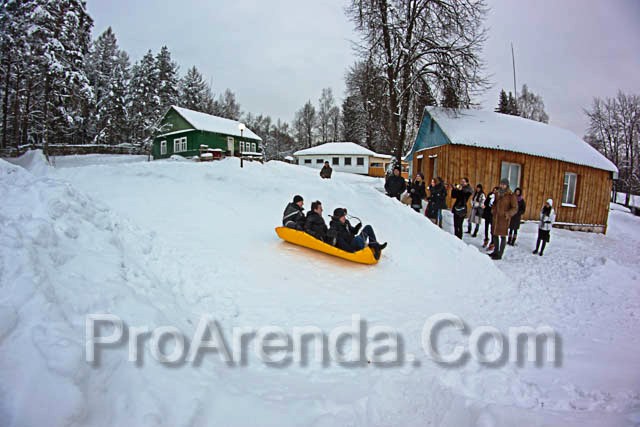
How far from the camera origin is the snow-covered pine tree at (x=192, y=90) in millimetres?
42281

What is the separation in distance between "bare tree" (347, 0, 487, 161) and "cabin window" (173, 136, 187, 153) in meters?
20.9

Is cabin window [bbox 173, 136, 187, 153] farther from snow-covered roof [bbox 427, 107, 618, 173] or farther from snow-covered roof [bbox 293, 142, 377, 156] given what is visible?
snow-covered roof [bbox 427, 107, 618, 173]

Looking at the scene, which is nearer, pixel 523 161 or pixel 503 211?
pixel 503 211

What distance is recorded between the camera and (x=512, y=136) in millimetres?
15445

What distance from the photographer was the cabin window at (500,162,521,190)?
1487 centimetres

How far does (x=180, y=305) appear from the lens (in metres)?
4.18

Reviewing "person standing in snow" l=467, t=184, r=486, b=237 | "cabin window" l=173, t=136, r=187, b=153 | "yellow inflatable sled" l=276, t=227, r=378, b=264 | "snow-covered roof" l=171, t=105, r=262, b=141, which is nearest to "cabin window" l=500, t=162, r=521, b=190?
"person standing in snow" l=467, t=184, r=486, b=237

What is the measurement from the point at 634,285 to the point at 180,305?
359 inches

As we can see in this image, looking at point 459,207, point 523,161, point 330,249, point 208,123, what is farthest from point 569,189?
point 208,123

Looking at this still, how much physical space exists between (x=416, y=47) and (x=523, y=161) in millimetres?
7279

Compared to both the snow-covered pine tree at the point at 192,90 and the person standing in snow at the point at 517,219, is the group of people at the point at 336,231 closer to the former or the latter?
the person standing in snow at the point at 517,219

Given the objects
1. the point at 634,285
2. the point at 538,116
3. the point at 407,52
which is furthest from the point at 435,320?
the point at 538,116

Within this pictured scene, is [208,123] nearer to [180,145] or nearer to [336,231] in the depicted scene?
[180,145]

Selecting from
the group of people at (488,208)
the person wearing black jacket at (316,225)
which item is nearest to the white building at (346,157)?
the group of people at (488,208)
